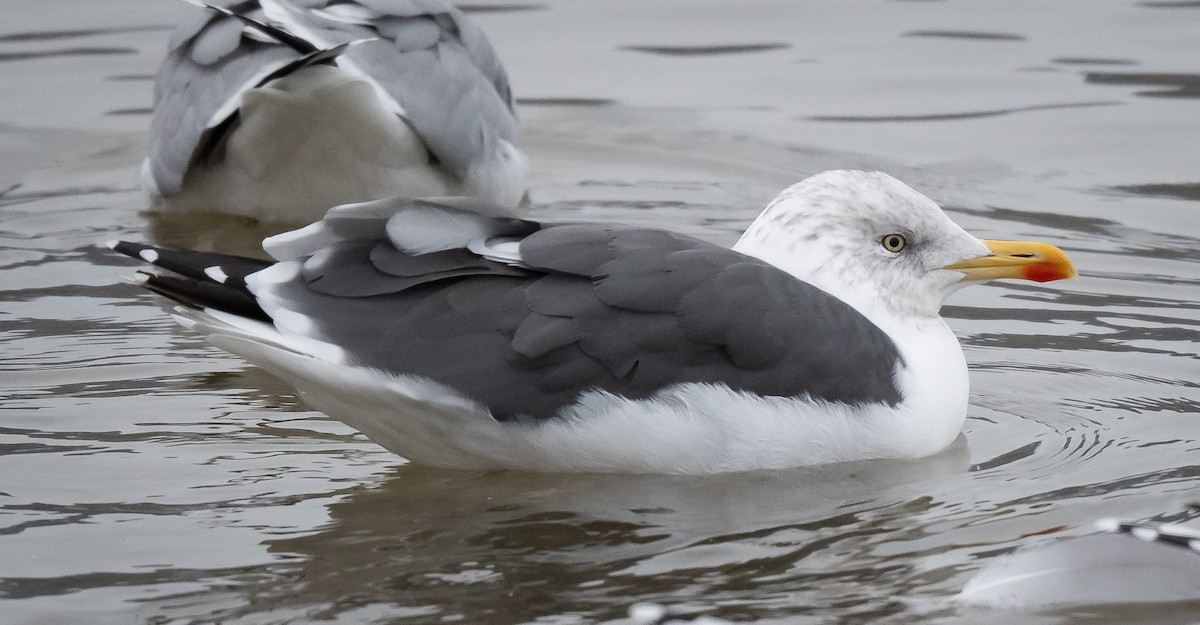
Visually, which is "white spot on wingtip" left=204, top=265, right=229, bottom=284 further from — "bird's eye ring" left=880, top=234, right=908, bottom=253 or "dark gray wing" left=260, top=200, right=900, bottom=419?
"bird's eye ring" left=880, top=234, right=908, bottom=253

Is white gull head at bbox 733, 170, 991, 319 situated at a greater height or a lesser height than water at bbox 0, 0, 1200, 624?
greater

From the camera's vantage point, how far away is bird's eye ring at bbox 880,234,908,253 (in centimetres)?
545

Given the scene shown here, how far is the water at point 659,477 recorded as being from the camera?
445cm

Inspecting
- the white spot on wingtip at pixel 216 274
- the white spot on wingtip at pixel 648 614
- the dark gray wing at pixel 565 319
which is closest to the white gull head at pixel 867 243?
the dark gray wing at pixel 565 319

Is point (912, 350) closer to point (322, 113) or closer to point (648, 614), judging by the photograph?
point (648, 614)

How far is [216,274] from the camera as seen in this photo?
4.81 m

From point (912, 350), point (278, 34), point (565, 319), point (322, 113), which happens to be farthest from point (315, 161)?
point (912, 350)

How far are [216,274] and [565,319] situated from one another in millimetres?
936

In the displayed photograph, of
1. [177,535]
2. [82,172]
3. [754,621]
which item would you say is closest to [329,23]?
[82,172]

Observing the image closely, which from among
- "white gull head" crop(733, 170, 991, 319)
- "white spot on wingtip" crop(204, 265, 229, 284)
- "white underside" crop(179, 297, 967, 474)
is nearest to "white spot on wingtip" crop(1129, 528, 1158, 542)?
"white underside" crop(179, 297, 967, 474)

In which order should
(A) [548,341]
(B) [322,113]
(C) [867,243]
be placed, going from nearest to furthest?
(A) [548,341] → (C) [867,243] → (B) [322,113]

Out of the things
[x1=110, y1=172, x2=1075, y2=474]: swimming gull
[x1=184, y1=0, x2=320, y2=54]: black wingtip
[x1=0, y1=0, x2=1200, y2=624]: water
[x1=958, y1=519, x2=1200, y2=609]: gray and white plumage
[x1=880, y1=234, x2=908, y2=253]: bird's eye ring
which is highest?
[x1=184, y1=0, x2=320, y2=54]: black wingtip

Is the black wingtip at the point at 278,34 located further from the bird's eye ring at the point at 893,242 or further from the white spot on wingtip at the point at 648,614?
the white spot on wingtip at the point at 648,614

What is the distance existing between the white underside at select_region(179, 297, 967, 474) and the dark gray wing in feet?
0.14
